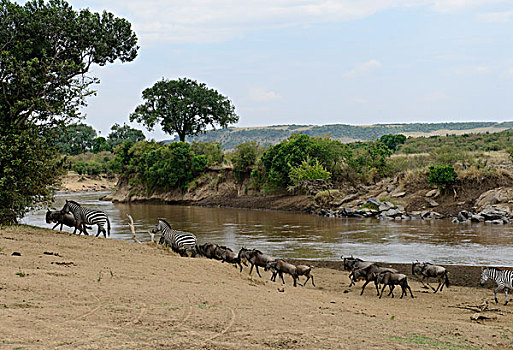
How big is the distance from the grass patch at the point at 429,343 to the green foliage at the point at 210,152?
47.7m

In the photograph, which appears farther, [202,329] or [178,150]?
[178,150]

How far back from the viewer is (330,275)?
16109 mm

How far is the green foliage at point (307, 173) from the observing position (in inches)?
1683

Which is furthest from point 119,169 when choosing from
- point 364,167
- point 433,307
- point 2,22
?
point 433,307

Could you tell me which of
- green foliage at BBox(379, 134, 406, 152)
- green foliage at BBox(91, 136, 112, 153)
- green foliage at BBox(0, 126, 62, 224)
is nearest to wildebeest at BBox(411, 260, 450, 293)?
green foliage at BBox(0, 126, 62, 224)

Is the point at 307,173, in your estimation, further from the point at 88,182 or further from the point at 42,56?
the point at 88,182

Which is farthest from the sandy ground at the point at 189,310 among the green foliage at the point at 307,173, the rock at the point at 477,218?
the green foliage at the point at 307,173

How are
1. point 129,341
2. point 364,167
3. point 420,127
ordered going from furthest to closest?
point 420,127, point 364,167, point 129,341

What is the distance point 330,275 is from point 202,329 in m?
9.35

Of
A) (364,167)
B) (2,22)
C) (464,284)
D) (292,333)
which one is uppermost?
(2,22)

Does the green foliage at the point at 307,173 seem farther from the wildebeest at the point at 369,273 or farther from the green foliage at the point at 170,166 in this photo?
the wildebeest at the point at 369,273

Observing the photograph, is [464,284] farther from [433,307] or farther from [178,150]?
[178,150]

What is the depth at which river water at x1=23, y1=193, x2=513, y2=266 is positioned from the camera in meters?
20.3

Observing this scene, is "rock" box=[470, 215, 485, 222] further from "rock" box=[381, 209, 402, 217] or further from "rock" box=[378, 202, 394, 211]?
"rock" box=[378, 202, 394, 211]
